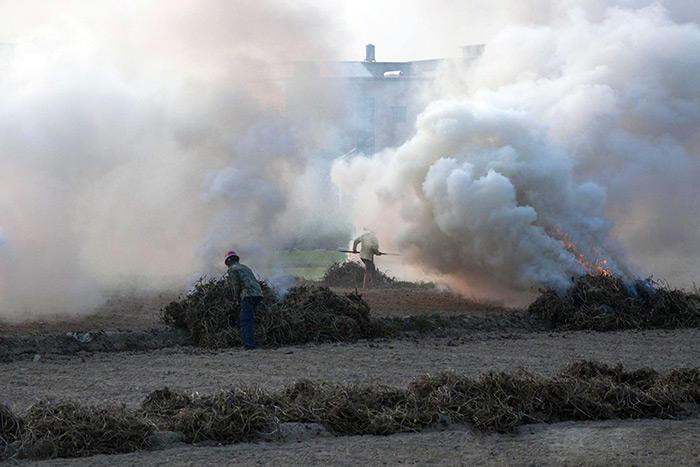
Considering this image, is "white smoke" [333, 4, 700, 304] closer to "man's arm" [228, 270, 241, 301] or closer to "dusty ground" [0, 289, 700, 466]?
"dusty ground" [0, 289, 700, 466]

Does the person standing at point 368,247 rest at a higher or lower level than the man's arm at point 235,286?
higher

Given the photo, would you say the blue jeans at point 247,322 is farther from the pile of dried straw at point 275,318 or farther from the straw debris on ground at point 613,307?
the straw debris on ground at point 613,307

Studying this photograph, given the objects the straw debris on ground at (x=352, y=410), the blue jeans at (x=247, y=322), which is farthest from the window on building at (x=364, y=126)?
the straw debris on ground at (x=352, y=410)

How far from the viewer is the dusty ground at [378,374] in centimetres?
721

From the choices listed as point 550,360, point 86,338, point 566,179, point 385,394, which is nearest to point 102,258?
point 86,338

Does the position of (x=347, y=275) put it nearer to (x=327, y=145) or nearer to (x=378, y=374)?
(x=327, y=145)

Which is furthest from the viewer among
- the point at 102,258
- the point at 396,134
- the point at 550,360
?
the point at 396,134

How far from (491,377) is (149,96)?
13051 mm

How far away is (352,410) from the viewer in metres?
8.26

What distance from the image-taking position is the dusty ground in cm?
721

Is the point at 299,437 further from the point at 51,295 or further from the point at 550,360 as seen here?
the point at 51,295

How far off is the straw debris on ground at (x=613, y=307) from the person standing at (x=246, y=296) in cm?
597

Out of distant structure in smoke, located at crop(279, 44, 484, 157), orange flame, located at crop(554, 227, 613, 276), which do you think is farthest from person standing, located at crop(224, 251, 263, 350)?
orange flame, located at crop(554, 227, 613, 276)

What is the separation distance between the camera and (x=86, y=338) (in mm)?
13484
